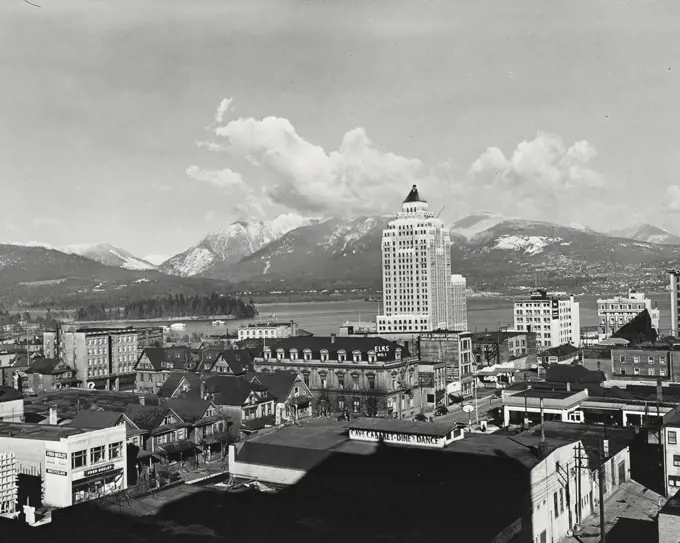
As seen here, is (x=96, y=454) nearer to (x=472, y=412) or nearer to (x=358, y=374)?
(x=358, y=374)

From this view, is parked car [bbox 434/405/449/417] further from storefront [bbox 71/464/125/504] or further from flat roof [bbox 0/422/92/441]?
flat roof [bbox 0/422/92/441]

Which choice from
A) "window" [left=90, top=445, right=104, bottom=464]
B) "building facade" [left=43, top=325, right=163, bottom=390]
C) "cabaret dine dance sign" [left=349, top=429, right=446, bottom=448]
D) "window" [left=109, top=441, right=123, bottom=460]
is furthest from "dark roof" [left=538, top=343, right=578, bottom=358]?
"window" [left=90, top=445, right=104, bottom=464]

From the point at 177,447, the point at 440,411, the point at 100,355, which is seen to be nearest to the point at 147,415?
the point at 177,447

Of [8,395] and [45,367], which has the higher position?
[8,395]

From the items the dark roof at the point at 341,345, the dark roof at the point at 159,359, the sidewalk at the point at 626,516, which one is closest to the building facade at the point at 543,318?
the dark roof at the point at 341,345

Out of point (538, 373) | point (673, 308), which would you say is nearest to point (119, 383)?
point (538, 373)

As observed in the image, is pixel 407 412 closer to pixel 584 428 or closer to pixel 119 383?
pixel 584 428
